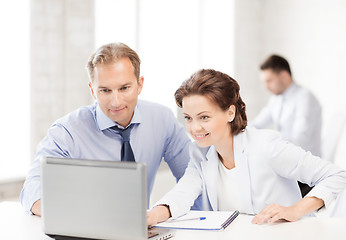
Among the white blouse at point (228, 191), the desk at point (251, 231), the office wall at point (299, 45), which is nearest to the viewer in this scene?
the desk at point (251, 231)

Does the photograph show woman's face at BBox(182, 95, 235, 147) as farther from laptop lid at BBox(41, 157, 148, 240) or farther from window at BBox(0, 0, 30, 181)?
window at BBox(0, 0, 30, 181)

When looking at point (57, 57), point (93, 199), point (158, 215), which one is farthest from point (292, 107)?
point (93, 199)

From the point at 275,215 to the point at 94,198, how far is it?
69 centimetres

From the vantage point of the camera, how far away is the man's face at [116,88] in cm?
211

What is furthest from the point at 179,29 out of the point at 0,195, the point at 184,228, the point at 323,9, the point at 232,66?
the point at 184,228

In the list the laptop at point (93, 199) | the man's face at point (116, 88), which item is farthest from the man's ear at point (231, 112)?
the laptop at point (93, 199)

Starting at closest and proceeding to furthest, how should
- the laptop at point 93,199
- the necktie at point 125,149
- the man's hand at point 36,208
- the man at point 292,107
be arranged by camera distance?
the laptop at point 93,199 < the man's hand at point 36,208 < the necktie at point 125,149 < the man at point 292,107

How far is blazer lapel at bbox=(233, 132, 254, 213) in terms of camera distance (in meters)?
2.10

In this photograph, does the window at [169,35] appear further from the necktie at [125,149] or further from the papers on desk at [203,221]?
the papers on desk at [203,221]

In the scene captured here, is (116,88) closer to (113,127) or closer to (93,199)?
(113,127)

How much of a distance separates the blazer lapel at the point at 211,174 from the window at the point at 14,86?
1978 millimetres

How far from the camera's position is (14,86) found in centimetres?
370

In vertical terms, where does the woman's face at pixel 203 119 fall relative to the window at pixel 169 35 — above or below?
below

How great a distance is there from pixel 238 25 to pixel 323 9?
1.02 m
